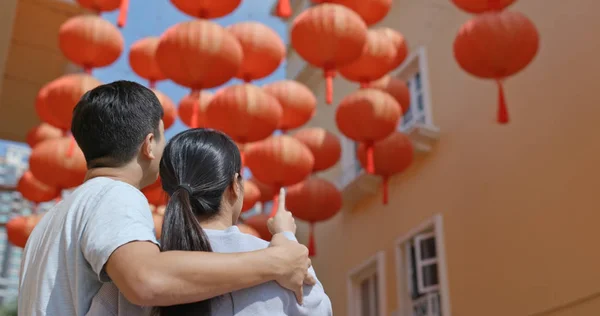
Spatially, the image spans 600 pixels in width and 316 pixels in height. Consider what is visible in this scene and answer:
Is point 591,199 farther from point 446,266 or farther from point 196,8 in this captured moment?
point 196,8

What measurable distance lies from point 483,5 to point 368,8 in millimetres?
1183

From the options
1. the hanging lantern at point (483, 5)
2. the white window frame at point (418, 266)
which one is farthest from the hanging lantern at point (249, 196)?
the hanging lantern at point (483, 5)

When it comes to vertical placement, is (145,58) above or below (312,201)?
above

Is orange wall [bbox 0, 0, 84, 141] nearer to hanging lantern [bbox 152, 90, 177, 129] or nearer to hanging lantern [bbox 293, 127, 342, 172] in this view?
hanging lantern [bbox 152, 90, 177, 129]

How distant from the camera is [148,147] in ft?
6.28

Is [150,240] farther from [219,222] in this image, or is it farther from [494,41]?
[494,41]

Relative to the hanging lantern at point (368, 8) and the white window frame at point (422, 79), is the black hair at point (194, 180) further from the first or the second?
the white window frame at point (422, 79)

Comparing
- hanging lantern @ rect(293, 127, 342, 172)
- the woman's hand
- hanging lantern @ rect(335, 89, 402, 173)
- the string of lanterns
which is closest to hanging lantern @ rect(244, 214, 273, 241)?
the string of lanterns

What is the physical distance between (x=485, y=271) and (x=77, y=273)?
7058 millimetres

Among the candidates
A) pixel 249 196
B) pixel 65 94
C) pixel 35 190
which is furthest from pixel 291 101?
pixel 35 190

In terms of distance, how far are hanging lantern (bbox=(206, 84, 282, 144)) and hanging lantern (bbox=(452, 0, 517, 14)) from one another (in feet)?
6.24

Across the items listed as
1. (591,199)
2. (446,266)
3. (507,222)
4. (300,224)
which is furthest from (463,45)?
(300,224)

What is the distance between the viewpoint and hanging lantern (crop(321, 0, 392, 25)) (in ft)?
22.0

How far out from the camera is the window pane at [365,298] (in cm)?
1112
